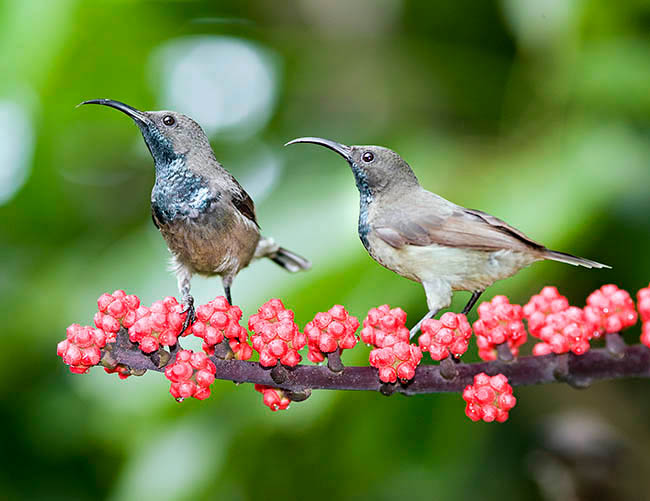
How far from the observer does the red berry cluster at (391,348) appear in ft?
4.78

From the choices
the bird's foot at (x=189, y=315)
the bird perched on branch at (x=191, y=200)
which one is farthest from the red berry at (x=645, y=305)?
the bird's foot at (x=189, y=315)

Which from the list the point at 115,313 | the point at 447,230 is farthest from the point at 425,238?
the point at 115,313

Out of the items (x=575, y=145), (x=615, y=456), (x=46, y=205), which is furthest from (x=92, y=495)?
(x=575, y=145)

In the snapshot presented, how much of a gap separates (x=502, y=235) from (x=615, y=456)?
2.13m

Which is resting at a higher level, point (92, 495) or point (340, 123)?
point (340, 123)

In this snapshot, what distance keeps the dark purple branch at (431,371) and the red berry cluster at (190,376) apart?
7 centimetres

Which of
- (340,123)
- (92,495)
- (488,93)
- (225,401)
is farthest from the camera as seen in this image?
(92,495)

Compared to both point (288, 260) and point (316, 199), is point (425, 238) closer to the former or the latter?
point (288, 260)

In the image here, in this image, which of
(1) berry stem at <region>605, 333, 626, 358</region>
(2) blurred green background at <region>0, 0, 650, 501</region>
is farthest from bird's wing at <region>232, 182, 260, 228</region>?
(1) berry stem at <region>605, 333, 626, 358</region>

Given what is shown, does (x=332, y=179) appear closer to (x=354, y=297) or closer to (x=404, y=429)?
(x=354, y=297)

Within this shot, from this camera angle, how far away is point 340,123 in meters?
4.85

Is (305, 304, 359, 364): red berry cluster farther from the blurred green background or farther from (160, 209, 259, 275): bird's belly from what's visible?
the blurred green background

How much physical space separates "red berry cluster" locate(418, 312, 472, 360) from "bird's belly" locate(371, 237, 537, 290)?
0.11m

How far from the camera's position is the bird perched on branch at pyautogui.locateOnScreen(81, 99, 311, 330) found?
1487 millimetres
